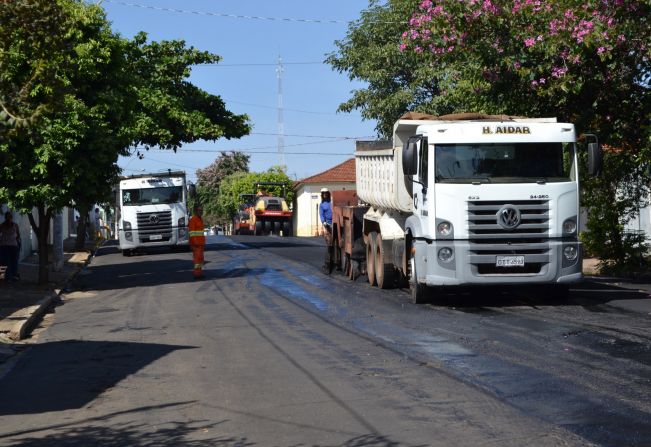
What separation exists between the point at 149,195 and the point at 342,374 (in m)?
30.3

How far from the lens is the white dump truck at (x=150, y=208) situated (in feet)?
130

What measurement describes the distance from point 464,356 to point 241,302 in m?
8.47

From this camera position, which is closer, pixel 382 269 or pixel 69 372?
pixel 69 372

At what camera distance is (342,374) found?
10453 mm

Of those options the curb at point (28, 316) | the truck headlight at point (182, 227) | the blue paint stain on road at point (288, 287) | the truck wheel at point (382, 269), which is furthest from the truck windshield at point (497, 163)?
the truck headlight at point (182, 227)

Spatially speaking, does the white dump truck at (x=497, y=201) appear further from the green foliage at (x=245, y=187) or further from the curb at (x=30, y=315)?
the green foliage at (x=245, y=187)

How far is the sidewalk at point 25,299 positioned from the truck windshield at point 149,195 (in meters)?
6.30

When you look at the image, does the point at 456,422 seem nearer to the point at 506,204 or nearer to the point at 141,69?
the point at 506,204

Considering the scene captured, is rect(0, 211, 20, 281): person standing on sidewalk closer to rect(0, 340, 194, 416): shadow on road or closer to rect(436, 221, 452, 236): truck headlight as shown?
rect(0, 340, 194, 416): shadow on road

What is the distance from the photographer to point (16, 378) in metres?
11.4

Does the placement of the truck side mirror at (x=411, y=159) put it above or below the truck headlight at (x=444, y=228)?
above

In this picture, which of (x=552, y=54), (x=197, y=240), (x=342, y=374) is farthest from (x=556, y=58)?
(x=342, y=374)

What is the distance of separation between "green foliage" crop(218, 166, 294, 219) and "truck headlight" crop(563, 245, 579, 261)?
7022cm

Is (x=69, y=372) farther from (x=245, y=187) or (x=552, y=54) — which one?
(x=245, y=187)
